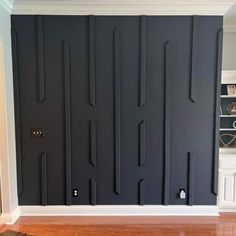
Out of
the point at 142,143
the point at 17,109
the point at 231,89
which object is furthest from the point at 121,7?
the point at 231,89

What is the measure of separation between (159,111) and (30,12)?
208 centimetres

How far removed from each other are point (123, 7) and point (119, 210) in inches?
104

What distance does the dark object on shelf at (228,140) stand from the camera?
391 cm

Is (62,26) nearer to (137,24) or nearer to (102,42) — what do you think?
(102,42)

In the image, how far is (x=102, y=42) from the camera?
10.9ft

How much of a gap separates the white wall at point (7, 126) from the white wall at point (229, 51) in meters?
3.15

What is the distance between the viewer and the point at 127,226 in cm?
320

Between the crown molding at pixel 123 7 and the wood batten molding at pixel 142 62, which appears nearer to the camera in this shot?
the crown molding at pixel 123 7

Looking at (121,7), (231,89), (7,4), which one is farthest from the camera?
(231,89)

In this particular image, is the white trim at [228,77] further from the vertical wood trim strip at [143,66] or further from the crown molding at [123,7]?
the vertical wood trim strip at [143,66]

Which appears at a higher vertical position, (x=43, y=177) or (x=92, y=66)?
(x=92, y=66)

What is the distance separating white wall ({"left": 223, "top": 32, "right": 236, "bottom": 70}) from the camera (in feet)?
13.2

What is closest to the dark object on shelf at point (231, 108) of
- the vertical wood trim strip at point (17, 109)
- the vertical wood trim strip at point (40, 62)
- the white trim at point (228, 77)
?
the white trim at point (228, 77)

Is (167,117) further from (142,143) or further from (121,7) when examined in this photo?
(121,7)
